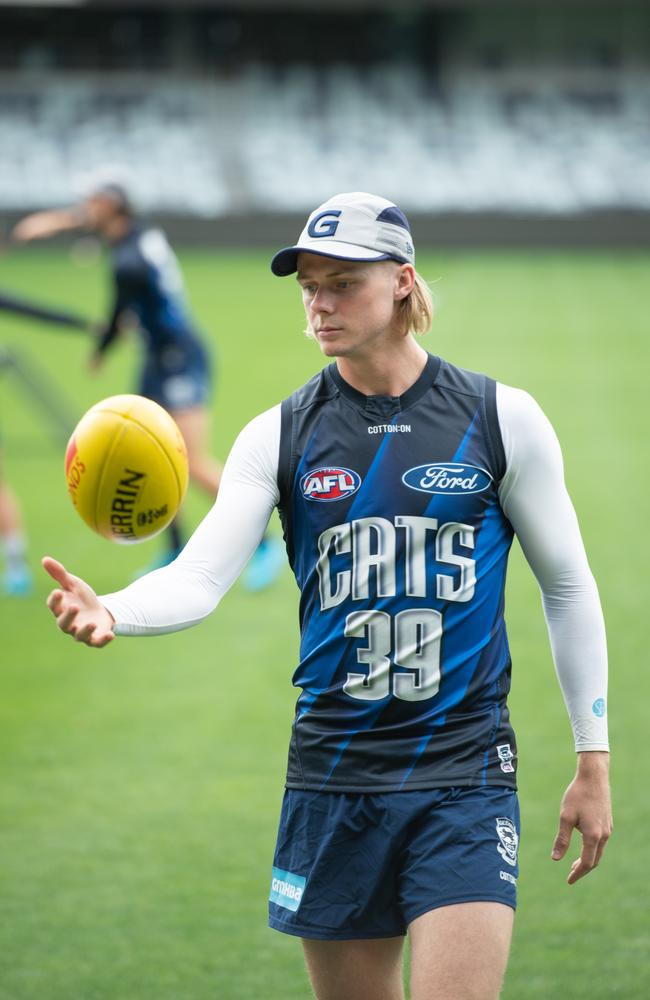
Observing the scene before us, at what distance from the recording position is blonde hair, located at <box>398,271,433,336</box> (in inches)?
139

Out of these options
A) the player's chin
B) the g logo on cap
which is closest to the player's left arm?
the player's chin

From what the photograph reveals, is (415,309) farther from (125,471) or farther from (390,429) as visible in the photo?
(125,471)

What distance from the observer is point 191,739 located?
7.45m

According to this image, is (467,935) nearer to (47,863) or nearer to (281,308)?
(47,863)

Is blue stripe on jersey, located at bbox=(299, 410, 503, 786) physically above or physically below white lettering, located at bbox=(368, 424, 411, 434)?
below

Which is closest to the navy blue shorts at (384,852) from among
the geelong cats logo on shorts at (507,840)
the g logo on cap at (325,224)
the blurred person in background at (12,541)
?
the geelong cats logo on shorts at (507,840)

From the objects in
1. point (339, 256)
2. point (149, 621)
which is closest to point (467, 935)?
point (149, 621)

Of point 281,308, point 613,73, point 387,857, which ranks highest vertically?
point 613,73

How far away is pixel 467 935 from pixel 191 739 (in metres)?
4.47

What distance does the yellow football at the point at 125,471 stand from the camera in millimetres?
4023

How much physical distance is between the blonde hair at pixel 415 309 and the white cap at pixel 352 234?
0.11m

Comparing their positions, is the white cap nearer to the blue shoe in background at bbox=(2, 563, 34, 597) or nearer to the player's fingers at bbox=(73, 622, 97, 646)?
the player's fingers at bbox=(73, 622, 97, 646)

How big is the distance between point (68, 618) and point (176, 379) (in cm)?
720

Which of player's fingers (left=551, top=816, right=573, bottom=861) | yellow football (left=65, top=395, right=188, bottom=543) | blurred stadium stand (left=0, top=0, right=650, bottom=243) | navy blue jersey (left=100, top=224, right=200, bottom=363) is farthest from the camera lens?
blurred stadium stand (left=0, top=0, right=650, bottom=243)
